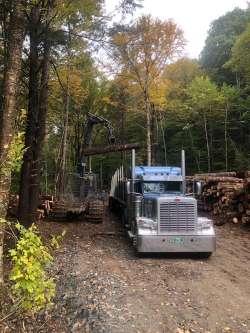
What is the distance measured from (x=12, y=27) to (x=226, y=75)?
34.1 metres

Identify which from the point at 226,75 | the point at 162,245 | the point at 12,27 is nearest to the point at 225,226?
the point at 162,245

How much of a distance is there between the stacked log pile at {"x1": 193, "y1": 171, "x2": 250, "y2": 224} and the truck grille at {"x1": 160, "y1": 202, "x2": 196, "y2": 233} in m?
3.00

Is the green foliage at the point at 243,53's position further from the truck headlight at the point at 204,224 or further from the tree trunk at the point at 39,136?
the truck headlight at the point at 204,224

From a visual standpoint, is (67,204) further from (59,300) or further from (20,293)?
(20,293)

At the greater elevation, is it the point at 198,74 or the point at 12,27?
the point at 198,74

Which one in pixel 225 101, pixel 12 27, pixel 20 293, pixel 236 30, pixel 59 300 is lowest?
pixel 59 300

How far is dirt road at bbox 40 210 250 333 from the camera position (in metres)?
5.95

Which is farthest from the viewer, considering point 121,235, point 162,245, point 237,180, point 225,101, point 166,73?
point 225,101

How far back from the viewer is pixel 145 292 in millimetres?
7324

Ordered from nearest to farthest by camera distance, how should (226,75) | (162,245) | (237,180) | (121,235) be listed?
(162,245) → (121,235) → (237,180) → (226,75)

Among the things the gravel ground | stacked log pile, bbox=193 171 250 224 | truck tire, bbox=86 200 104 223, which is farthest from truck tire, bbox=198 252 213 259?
truck tire, bbox=86 200 104 223

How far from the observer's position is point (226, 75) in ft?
127

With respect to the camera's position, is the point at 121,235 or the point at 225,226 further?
the point at 225,226

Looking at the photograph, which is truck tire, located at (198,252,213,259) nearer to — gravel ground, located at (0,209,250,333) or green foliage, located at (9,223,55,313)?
gravel ground, located at (0,209,250,333)
